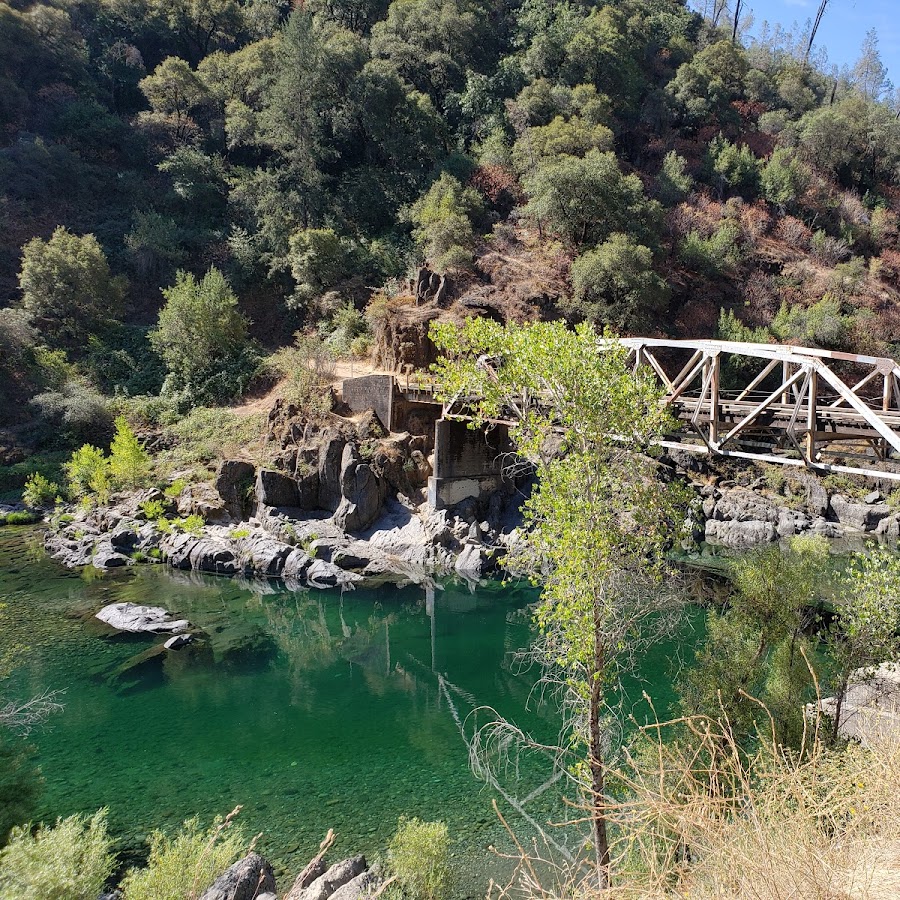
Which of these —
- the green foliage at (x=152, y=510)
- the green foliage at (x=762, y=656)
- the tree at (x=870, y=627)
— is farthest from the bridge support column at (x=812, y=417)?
the green foliage at (x=152, y=510)

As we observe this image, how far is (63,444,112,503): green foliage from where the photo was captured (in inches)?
1065

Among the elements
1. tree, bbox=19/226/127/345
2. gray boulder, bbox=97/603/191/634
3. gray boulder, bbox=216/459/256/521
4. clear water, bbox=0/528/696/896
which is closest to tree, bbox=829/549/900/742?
clear water, bbox=0/528/696/896

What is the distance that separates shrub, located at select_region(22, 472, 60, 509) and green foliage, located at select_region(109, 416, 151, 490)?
10.2 ft

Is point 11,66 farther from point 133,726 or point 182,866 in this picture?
point 182,866

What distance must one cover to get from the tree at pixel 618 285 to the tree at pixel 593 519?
2475cm

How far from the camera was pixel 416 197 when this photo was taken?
41938mm

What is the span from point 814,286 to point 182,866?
139ft

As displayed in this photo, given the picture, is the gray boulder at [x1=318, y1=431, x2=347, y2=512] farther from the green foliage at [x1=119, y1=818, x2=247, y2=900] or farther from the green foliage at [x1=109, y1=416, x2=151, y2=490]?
the green foliage at [x1=119, y1=818, x2=247, y2=900]

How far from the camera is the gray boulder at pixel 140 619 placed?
59.8ft

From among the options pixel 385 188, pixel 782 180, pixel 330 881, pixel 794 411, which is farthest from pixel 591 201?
pixel 330 881

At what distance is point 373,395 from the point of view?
28.0 metres

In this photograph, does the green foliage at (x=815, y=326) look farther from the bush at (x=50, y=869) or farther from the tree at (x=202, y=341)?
the bush at (x=50, y=869)

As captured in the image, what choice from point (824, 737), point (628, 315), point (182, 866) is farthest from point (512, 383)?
point (628, 315)

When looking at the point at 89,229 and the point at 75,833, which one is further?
the point at 89,229
